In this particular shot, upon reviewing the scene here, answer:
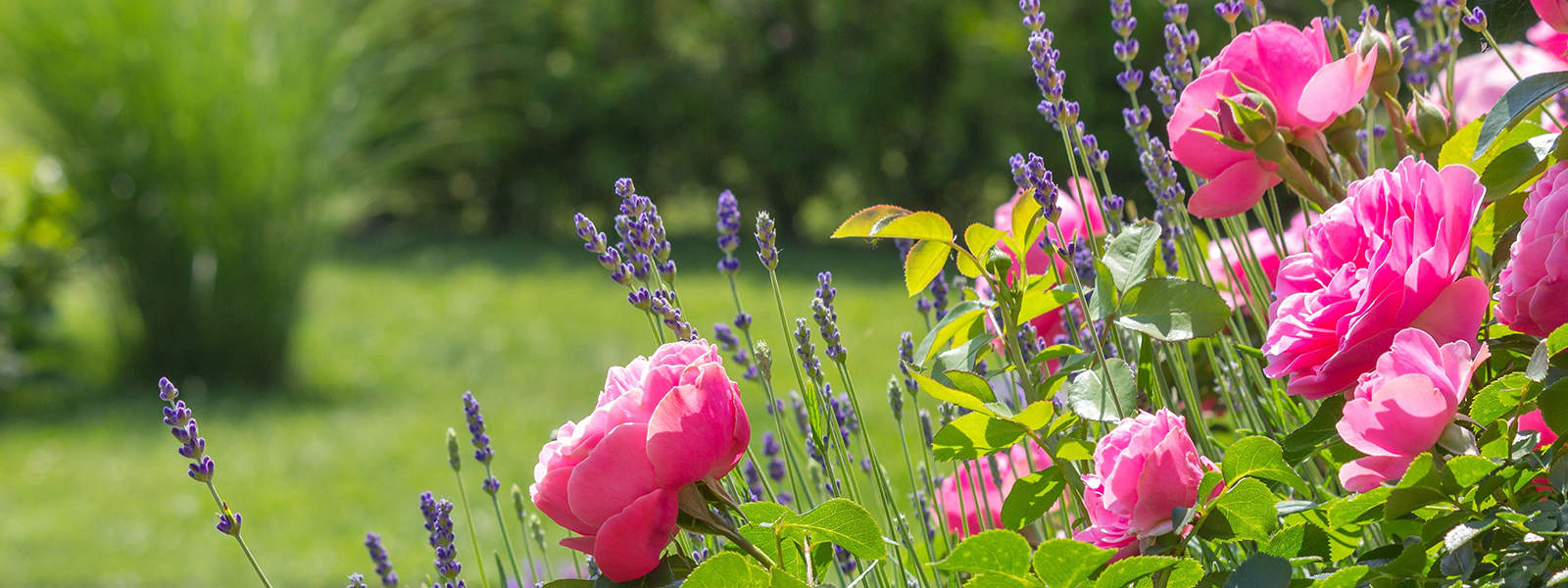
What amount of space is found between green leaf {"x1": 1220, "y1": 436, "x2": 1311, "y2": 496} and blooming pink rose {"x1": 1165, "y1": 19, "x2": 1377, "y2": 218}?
18 cm

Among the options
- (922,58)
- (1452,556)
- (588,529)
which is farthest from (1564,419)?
(922,58)

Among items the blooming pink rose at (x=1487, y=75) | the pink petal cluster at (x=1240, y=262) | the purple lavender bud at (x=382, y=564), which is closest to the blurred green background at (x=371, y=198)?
the blooming pink rose at (x=1487, y=75)

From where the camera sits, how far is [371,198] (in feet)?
23.1

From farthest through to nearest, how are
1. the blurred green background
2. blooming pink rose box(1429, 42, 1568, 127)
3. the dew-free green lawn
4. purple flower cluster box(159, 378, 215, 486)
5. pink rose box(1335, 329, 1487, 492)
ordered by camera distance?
the blurred green background, the dew-free green lawn, blooming pink rose box(1429, 42, 1568, 127), purple flower cluster box(159, 378, 215, 486), pink rose box(1335, 329, 1487, 492)

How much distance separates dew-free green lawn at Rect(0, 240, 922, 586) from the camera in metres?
4.04

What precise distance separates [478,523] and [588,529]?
3.96m

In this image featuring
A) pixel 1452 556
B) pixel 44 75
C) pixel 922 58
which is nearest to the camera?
pixel 1452 556

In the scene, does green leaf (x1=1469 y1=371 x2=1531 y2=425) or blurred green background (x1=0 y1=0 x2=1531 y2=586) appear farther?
blurred green background (x1=0 y1=0 x2=1531 y2=586)

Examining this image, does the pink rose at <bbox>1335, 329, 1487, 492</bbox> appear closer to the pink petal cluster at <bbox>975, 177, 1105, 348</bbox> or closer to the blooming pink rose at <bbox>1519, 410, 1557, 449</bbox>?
the blooming pink rose at <bbox>1519, 410, 1557, 449</bbox>

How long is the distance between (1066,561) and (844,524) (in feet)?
0.34

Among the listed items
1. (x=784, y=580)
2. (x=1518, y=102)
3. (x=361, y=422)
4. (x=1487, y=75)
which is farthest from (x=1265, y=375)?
(x=361, y=422)

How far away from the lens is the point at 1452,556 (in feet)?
1.76

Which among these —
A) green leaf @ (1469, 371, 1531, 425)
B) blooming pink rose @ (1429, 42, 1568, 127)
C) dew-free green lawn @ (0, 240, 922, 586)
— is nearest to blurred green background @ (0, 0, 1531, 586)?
dew-free green lawn @ (0, 240, 922, 586)

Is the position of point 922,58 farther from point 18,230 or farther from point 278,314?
point 18,230
